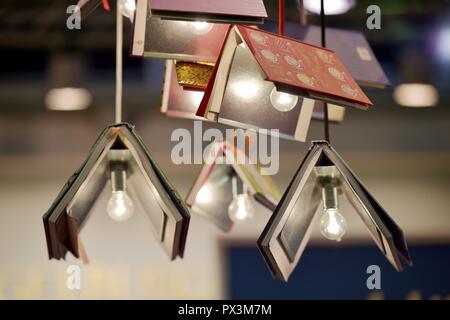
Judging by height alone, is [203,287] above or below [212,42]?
below

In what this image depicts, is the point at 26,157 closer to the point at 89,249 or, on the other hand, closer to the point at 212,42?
the point at 89,249

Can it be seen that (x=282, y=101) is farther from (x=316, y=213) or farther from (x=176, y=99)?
(x=176, y=99)

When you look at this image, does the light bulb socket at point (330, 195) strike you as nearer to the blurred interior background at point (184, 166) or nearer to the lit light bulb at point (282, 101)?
the lit light bulb at point (282, 101)

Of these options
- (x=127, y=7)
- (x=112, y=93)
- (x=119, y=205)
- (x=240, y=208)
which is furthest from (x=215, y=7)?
(x=112, y=93)

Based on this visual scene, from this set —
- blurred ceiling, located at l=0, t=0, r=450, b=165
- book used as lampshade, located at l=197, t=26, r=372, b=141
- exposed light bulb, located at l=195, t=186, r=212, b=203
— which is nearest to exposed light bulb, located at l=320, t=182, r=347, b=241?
book used as lampshade, located at l=197, t=26, r=372, b=141

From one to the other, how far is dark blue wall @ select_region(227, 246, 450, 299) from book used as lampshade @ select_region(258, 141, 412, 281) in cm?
312

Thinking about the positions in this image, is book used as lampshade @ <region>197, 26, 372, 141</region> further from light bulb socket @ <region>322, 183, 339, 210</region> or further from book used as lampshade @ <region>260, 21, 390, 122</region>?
book used as lampshade @ <region>260, 21, 390, 122</region>

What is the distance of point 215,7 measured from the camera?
1.33 meters

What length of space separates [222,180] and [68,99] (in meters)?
2.96

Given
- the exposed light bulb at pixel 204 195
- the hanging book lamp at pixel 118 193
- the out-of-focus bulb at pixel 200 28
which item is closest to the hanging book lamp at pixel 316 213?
the hanging book lamp at pixel 118 193

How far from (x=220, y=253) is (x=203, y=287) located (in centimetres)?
27

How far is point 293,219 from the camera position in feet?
5.01
